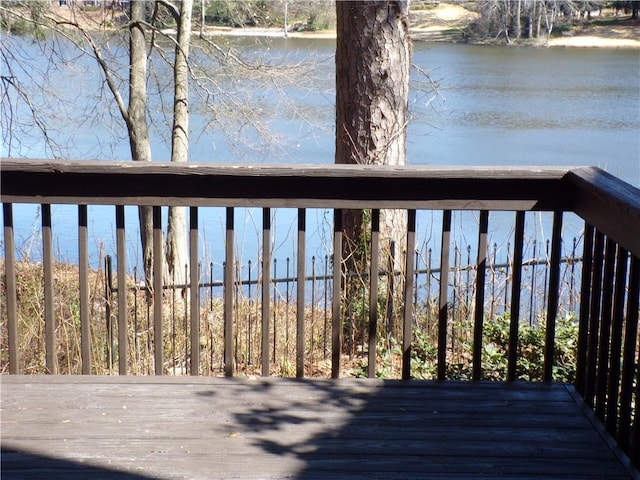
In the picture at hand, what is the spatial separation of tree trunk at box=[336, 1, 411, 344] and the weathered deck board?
2303 millimetres

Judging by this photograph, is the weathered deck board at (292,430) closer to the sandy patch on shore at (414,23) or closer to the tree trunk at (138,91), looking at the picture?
the sandy patch on shore at (414,23)

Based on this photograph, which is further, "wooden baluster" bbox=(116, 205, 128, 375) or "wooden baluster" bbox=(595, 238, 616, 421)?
"wooden baluster" bbox=(116, 205, 128, 375)

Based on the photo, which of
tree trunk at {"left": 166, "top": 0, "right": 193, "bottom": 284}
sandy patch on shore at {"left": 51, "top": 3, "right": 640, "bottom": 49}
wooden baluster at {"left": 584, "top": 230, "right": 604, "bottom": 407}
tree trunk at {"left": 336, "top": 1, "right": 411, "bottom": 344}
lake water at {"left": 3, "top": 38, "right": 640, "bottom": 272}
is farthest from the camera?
tree trunk at {"left": 166, "top": 0, "right": 193, "bottom": 284}

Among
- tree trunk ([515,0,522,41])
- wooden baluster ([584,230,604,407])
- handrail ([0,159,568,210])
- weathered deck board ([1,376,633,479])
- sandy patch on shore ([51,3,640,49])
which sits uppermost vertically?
tree trunk ([515,0,522,41])

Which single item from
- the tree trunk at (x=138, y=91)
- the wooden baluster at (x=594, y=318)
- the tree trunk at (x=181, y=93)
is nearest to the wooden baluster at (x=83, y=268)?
the wooden baluster at (x=594, y=318)

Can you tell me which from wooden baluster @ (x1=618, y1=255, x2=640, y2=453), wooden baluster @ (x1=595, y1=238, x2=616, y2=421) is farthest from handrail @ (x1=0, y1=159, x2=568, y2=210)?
wooden baluster @ (x1=618, y1=255, x2=640, y2=453)

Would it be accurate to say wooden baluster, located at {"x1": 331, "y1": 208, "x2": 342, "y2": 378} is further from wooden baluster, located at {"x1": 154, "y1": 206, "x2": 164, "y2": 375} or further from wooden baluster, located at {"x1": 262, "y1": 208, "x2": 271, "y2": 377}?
wooden baluster, located at {"x1": 154, "y1": 206, "x2": 164, "y2": 375}

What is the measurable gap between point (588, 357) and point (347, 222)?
267cm

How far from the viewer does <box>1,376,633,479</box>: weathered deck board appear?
258 cm

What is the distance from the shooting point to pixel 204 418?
Answer: 2.94 metres

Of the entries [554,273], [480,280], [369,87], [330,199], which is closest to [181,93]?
[369,87]

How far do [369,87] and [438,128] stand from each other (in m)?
5.93

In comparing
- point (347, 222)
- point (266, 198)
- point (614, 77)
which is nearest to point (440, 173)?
point (266, 198)

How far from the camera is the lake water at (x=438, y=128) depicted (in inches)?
415
